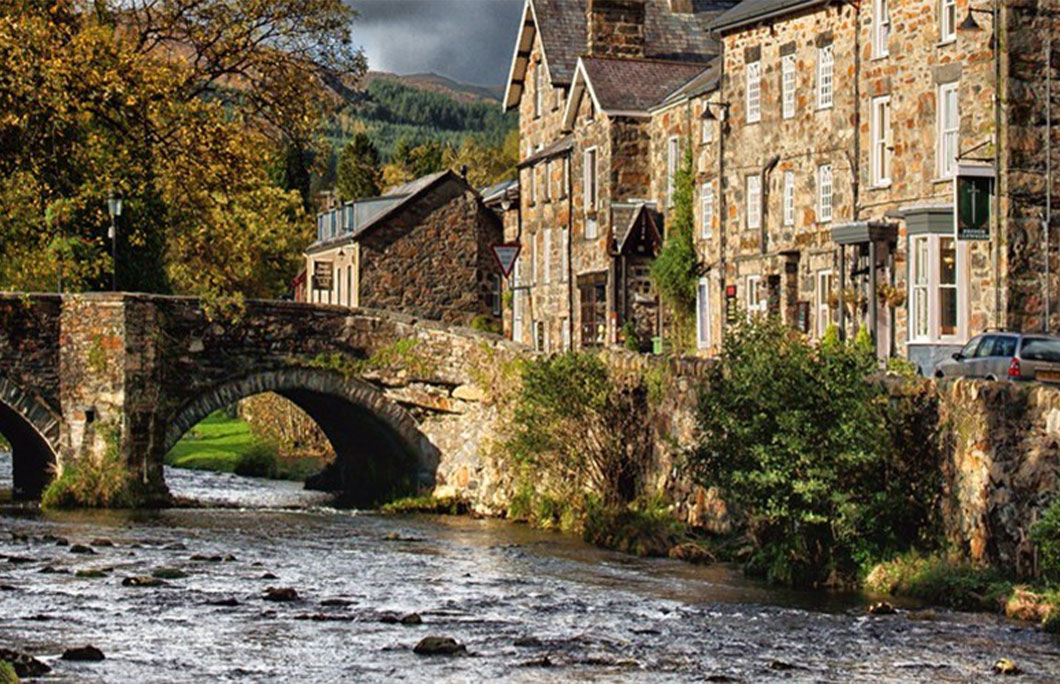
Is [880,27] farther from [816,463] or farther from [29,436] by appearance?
[29,436]

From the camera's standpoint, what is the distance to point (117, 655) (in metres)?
24.5

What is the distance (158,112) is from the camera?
76.8 ft

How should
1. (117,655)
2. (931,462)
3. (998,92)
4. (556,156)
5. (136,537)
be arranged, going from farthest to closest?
(556,156) < (998,92) < (136,537) < (931,462) < (117,655)

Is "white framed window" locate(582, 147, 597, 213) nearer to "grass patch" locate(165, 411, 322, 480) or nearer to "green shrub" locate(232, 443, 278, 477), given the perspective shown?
"grass patch" locate(165, 411, 322, 480)

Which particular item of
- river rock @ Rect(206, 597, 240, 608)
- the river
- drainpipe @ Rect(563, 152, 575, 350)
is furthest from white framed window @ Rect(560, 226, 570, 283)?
river rock @ Rect(206, 597, 240, 608)

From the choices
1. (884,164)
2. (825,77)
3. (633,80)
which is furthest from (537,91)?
(884,164)

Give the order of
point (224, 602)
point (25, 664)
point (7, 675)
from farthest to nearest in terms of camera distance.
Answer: point (224, 602)
point (25, 664)
point (7, 675)

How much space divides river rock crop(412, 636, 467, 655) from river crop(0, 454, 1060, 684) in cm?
24

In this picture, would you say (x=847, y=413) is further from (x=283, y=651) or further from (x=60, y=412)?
(x=60, y=412)

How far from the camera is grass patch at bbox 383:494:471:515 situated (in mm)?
49000

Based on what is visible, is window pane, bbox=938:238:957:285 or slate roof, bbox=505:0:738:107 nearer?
window pane, bbox=938:238:957:285

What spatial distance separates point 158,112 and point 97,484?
26.4m

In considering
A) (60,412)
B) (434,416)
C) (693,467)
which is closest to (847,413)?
(693,467)

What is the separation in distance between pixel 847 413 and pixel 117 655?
45.0 ft
